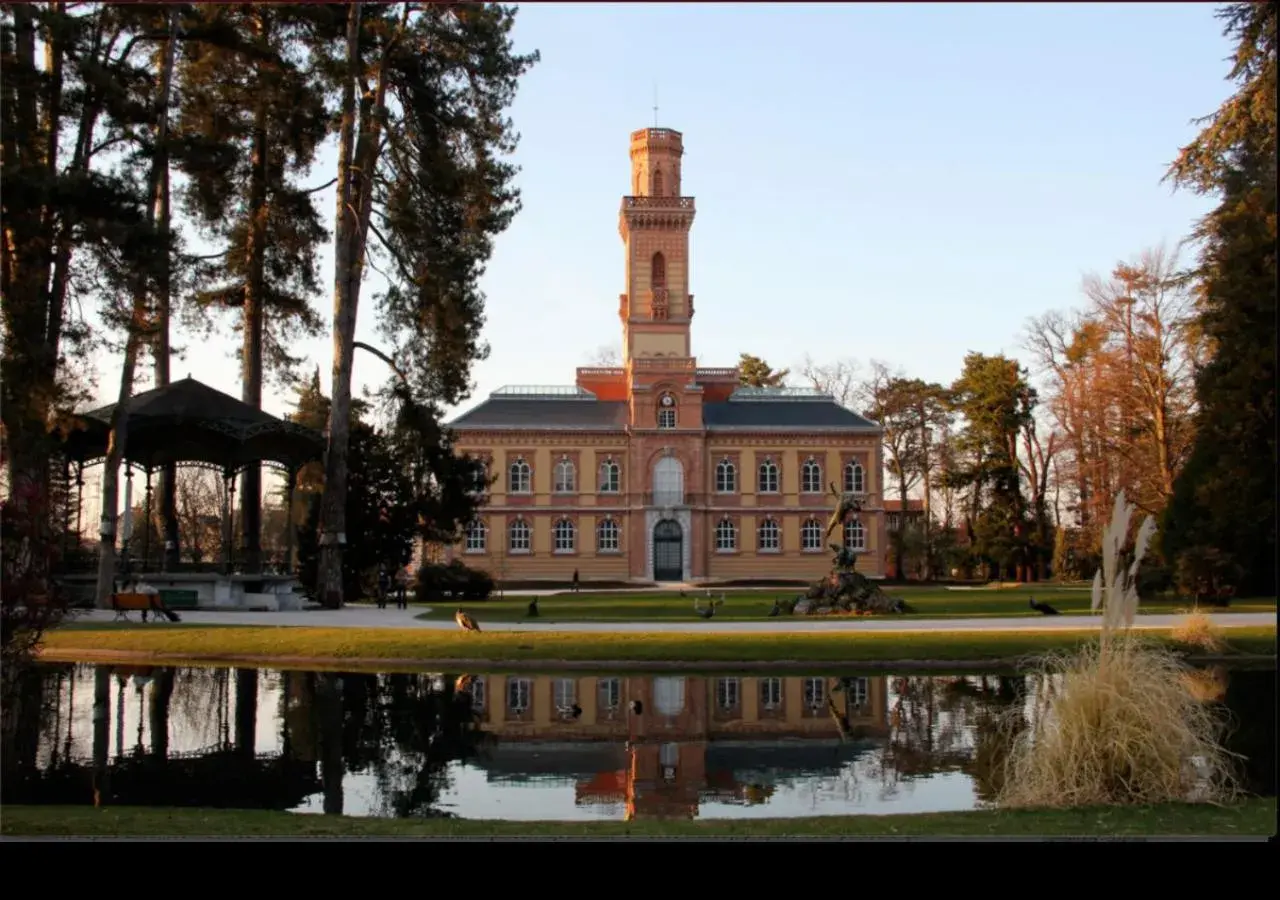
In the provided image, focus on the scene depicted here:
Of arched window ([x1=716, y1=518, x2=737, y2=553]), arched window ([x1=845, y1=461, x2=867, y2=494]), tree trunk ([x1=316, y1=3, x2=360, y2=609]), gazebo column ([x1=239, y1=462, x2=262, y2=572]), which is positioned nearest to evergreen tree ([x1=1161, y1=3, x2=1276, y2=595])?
tree trunk ([x1=316, y1=3, x2=360, y2=609])

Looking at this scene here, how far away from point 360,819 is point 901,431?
219 ft

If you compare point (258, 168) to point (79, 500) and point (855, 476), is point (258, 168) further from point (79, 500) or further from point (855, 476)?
point (855, 476)

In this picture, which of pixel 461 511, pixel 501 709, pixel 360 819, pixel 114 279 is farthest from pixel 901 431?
pixel 360 819

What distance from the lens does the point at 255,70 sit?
28.6m

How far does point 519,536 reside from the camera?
6084cm

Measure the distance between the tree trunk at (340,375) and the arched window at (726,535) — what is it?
32.9m

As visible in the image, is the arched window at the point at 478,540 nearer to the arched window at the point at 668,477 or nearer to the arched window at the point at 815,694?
the arched window at the point at 668,477

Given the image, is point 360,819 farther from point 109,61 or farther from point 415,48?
point 415,48

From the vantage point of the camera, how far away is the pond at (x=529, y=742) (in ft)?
→ 30.5

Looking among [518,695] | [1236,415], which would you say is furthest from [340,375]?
[1236,415]

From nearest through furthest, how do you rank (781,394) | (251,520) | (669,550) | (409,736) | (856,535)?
(409,736) < (251,520) < (669,550) < (856,535) < (781,394)

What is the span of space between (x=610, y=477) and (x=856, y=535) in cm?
1288

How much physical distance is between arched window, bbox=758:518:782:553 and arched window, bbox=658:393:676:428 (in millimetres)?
6927

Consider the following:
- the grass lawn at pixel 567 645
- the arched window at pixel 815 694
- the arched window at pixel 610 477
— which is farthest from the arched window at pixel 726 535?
the arched window at pixel 815 694
